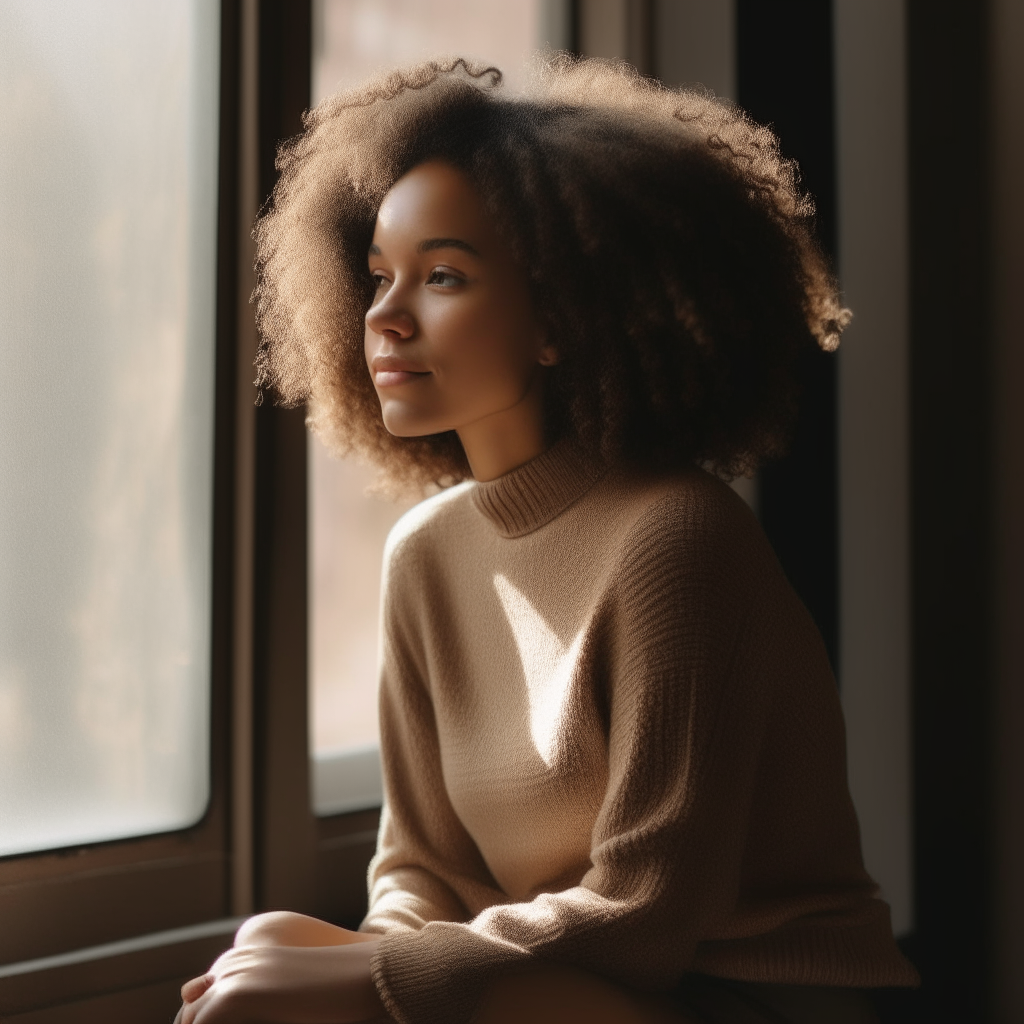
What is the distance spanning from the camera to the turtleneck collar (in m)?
1.12

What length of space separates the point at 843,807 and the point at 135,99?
1.06 metres

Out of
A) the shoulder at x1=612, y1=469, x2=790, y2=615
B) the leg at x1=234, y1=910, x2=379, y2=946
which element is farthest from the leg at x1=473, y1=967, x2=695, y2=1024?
the shoulder at x1=612, y1=469, x2=790, y2=615

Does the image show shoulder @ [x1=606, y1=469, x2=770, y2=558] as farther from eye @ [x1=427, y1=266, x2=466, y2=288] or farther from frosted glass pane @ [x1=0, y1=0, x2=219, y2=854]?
frosted glass pane @ [x1=0, y1=0, x2=219, y2=854]

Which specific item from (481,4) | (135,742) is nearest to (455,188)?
(135,742)

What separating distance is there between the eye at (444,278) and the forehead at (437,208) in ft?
0.10

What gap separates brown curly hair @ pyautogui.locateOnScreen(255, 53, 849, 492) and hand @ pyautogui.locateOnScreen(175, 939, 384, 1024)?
1.61 ft

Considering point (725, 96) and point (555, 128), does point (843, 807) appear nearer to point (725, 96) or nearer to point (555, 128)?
point (555, 128)

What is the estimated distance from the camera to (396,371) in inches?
42.3

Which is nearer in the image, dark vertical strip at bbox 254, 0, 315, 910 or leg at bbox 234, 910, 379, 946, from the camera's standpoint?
leg at bbox 234, 910, 379, 946

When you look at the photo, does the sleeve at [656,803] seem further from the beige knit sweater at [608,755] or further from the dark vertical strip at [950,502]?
the dark vertical strip at [950,502]

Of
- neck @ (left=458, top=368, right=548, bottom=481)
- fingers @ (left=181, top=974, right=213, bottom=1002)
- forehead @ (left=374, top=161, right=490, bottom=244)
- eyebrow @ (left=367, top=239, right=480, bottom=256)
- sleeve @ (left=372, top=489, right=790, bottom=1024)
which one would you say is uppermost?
forehead @ (left=374, top=161, right=490, bottom=244)

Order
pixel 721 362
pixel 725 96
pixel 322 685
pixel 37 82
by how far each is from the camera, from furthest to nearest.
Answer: pixel 725 96 < pixel 322 685 < pixel 37 82 < pixel 721 362

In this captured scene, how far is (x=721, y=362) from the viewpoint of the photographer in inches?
41.0

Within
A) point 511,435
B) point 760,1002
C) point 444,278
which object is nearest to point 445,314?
point 444,278
